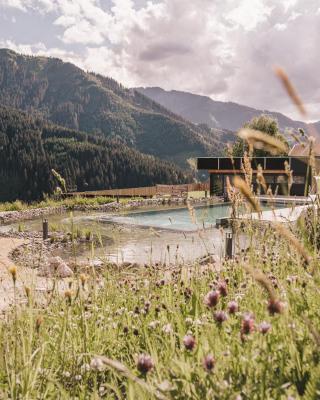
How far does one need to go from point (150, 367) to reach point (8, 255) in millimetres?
13184

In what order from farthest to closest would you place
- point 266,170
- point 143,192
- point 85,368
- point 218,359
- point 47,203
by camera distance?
1. point 143,192
2. point 266,170
3. point 47,203
4. point 85,368
5. point 218,359

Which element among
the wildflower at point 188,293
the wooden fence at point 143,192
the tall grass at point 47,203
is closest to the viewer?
the wildflower at point 188,293

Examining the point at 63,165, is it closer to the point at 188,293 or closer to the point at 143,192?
the point at 143,192

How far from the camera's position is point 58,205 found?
3216cm

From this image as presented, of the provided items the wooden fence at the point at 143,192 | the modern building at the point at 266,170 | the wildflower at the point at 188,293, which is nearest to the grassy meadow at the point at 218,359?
the wildflower at the point at 188,293

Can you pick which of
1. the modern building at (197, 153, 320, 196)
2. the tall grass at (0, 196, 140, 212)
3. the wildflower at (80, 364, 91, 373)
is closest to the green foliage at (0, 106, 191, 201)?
the modern building at (197, 153, 320, 196)

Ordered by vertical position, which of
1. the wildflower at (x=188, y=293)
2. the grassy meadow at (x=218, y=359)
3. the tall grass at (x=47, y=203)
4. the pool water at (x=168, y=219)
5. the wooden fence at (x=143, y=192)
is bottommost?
the pool water at (x=168, y=219)

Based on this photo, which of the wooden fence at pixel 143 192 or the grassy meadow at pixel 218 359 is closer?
the grassy meadow at pixel 218 359

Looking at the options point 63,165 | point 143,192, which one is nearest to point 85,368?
point 143,192

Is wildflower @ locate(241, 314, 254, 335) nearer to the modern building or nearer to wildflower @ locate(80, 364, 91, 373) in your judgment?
wildflower @ locate(80, 364, 91, 373)

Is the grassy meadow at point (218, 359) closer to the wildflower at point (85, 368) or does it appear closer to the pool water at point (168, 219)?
the wildflower at point (85, 368)

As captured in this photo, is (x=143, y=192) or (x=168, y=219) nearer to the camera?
(x=168, y=219)

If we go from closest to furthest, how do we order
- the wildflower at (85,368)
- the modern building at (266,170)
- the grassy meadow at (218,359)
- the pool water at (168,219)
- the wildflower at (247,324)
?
1. the grassy meadow at (218,359)
2. the wildflower at (247,324)
3. the wildflower at (85,368)
4. the pool water at (168,219)
5. the modern building at (266,170)

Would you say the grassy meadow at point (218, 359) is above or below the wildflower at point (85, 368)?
above
